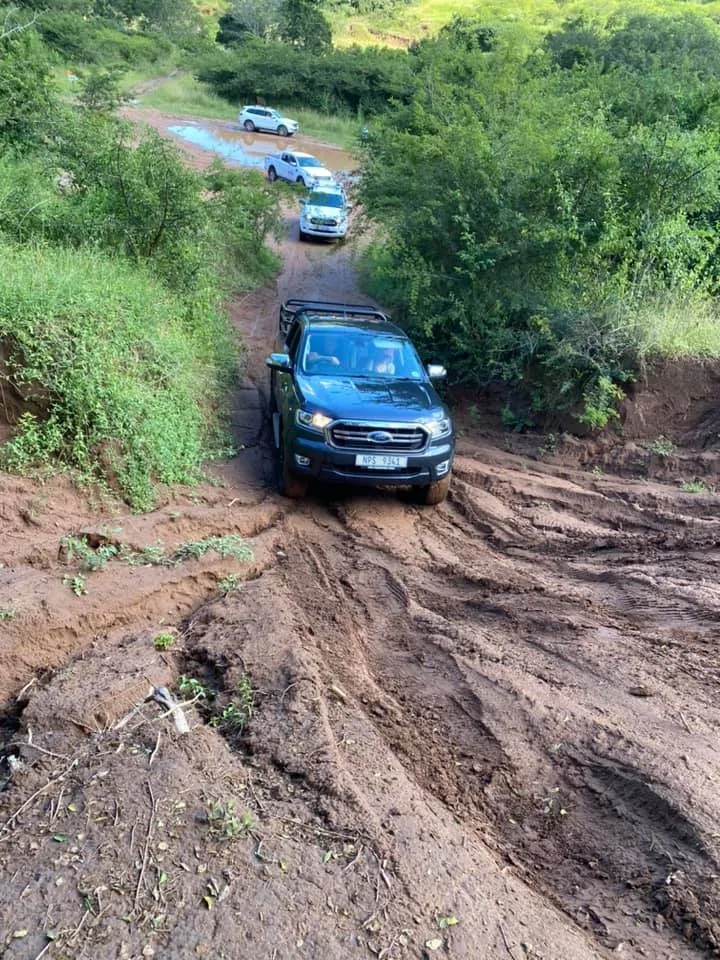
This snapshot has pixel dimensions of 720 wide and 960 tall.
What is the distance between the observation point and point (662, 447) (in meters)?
9.41

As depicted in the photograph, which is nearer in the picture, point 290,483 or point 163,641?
point 163,641

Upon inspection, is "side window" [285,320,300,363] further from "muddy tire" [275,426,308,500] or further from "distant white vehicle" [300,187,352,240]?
"distant white vehicle" [300,187,352,240]

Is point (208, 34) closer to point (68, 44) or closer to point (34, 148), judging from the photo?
point (68, 44)

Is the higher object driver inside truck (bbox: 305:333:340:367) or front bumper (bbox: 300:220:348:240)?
driver inside truck (bbox: 305:333:340:367)

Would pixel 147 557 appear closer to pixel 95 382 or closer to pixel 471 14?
pixel 95 382

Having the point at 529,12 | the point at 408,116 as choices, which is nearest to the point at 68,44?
the point at 529,12

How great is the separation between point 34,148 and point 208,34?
212 feet

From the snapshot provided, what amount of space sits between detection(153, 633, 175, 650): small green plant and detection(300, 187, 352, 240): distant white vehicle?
20133mm

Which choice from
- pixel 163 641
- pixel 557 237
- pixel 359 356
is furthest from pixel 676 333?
pixel 163 641

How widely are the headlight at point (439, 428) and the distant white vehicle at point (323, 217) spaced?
17.1 meters

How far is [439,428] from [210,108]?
46241 mm

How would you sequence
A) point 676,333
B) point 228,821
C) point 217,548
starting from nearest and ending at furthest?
point 228,821 → point 217,548 → point 676,333

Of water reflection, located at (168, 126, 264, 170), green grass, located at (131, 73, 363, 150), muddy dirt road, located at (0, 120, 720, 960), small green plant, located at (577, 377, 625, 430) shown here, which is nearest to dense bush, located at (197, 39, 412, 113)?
green grass, located at (131, 73, 363, 150)

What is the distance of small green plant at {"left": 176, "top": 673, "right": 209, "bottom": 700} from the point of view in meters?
4.91
